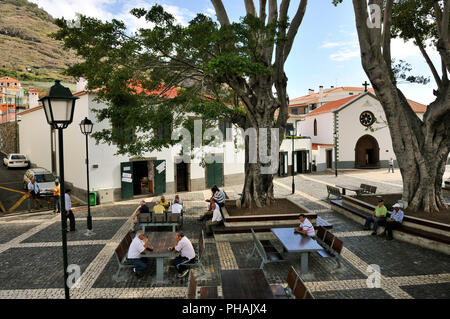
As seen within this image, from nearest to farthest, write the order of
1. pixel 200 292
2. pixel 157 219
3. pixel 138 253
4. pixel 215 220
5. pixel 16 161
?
1. pixel 200 292
2. pixel 138 253
3. pixel 215 220
4. pixel 157 219
5. pixel 16 161

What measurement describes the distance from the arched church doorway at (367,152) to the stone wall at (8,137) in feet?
131

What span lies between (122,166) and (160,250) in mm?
11543

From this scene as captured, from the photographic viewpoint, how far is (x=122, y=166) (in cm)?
1847

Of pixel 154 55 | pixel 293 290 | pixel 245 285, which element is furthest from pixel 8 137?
pixel 293 290

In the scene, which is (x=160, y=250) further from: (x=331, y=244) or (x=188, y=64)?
(x=188, y=64)

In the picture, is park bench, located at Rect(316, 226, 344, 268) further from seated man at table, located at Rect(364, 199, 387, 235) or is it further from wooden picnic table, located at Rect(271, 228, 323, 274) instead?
seated man at table, located at Rect(364, 199, 387, 235)

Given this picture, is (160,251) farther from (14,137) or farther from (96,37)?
(14,137)

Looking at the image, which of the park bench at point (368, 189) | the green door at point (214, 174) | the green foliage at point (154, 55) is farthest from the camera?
the green door at point (214, 174)

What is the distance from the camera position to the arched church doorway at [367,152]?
3612cm

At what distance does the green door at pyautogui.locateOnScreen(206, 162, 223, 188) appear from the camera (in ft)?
74.1

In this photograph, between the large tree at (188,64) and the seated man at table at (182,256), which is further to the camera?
the large tree at (188,64)

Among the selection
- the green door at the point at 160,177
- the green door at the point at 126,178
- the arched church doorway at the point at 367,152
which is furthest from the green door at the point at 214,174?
the arched church doorway at the point at 367,152

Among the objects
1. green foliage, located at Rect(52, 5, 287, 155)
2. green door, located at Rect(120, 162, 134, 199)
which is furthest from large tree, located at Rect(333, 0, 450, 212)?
green door, located at Rect(120, 162, 134, 199)

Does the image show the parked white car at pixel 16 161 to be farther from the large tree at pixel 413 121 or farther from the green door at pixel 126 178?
the large tree at pixel 413 121
